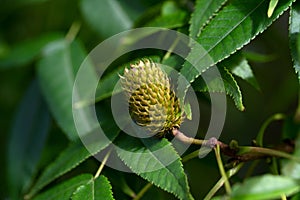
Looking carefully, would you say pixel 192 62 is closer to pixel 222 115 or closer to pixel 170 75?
pixel 170 75

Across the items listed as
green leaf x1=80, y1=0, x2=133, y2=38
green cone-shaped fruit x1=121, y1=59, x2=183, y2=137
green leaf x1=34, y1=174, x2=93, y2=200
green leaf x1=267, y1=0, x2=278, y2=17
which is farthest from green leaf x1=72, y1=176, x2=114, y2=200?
green leaf x1=80, y1=0, x2=133, y2=38

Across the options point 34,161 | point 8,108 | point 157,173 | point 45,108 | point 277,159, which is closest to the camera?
point 157,173

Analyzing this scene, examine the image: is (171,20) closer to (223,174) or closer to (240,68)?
(240,68)

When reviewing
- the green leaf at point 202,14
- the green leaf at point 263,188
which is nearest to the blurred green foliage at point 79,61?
the green leaf at point 202,14

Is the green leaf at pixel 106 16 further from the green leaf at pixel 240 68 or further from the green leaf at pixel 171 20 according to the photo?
the green leaf at pixel 240 68

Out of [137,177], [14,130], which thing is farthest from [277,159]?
[14,130]

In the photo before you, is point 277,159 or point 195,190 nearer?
point 277,159

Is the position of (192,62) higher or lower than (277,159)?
higher
